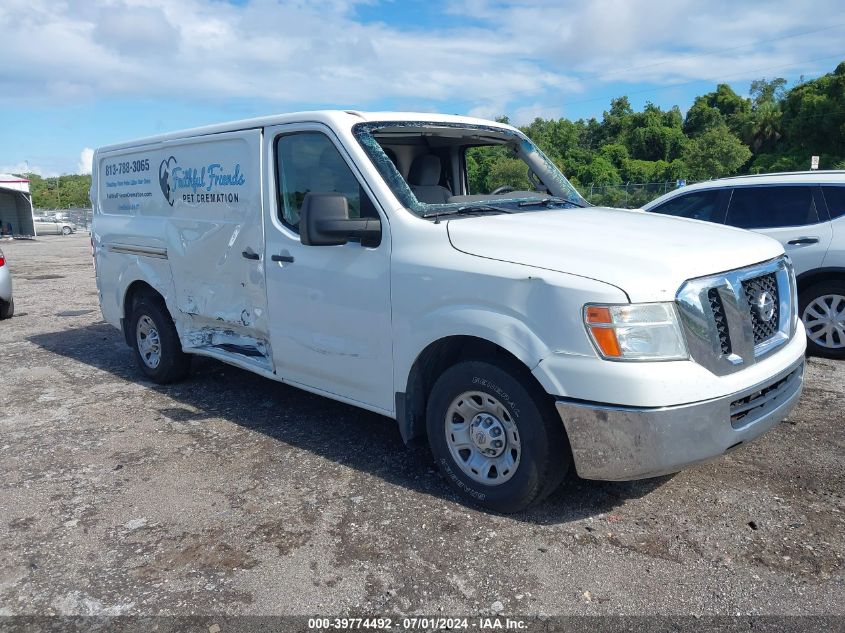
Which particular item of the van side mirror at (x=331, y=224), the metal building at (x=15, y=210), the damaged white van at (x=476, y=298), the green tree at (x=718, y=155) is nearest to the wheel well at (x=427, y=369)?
the damaged white van at (x=476, y=298)

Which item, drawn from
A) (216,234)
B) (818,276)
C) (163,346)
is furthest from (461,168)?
(818,276)

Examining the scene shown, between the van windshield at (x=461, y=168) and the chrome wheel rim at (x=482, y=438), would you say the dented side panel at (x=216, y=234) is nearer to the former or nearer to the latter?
the van windshield at (x=461, y=168)

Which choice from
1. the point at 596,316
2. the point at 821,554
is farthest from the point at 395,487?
the point at 821,554

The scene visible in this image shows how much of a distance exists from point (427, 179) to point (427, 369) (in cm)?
172

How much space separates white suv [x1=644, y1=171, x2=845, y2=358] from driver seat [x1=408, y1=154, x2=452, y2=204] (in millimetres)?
3650

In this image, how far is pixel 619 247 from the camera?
3355mm

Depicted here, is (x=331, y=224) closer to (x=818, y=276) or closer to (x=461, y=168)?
(x=461, y=168)

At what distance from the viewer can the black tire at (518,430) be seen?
3328 millimetres

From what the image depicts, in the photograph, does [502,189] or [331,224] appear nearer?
[331,224]

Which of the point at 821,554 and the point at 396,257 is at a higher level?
the point at 396,257

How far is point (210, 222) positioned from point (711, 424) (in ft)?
12.5

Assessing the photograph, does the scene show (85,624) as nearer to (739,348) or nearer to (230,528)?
(230,528)

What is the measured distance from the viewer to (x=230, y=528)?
3607 millimetres

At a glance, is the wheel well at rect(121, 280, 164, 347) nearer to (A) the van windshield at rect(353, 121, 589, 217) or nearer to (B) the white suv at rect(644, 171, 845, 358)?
(A) the van windshield at rect(353, 121, 589, 217)
